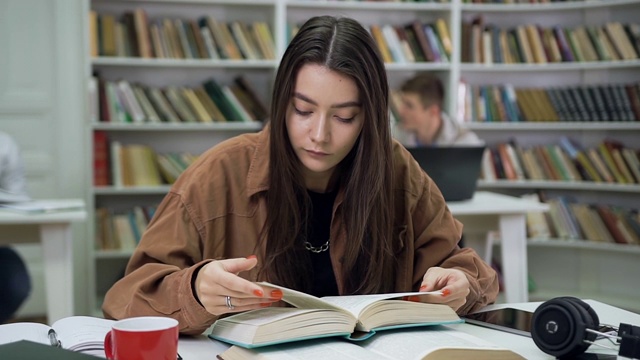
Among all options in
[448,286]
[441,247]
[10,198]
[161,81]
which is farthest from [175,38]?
[448,286]

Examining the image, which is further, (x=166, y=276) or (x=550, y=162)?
(x=550, y=162)

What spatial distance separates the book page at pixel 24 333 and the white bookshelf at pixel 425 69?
2.96 m

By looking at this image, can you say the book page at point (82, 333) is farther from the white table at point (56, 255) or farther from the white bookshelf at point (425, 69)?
the white bookshelf at point (425, 69)

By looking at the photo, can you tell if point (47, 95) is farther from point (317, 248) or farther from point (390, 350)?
point (390, 350)

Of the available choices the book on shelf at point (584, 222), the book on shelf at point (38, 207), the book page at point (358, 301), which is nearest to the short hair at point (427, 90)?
the book on shelf at point (584, 222)

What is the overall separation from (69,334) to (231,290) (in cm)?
24

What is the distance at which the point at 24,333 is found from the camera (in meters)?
1.07

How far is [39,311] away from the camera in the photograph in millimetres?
4293

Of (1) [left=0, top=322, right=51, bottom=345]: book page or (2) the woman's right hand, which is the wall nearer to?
(1) [left=0, top=322, right=51, bottom=345]: book page

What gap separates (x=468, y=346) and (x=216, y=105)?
11.4 feet

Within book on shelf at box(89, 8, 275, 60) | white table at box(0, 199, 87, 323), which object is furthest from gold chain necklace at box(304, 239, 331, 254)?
book on shelf at box(89, 8, 275, 60)

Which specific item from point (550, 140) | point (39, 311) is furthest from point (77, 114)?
point (550, 140)

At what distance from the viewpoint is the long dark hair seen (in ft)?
4.50

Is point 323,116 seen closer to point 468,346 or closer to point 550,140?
point 468,346
